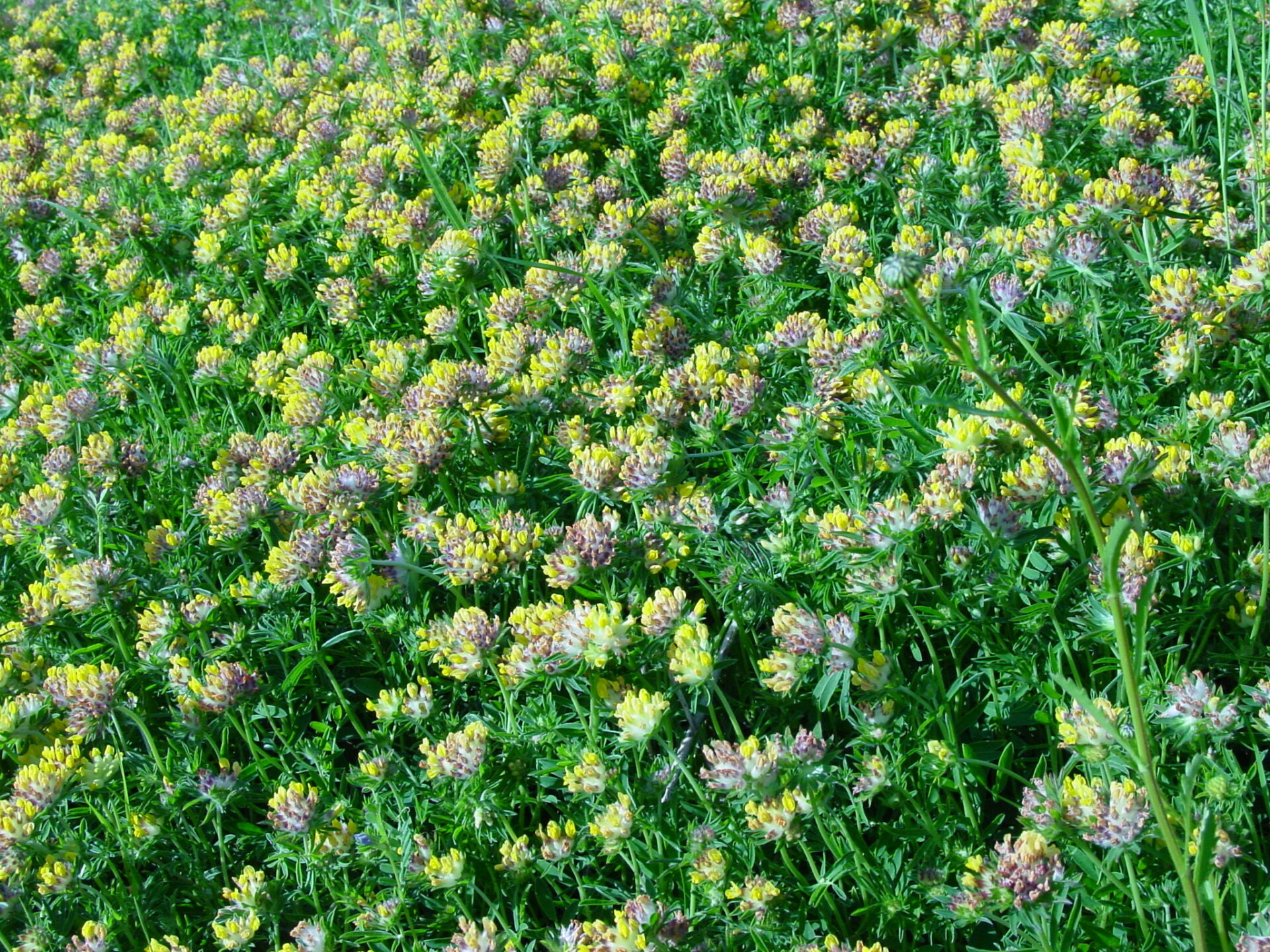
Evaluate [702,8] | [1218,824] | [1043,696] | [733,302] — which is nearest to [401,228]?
[733,302]

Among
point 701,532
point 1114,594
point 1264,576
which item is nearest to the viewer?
point 1114,594

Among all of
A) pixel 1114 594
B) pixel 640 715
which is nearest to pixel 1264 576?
pixel 1114 594

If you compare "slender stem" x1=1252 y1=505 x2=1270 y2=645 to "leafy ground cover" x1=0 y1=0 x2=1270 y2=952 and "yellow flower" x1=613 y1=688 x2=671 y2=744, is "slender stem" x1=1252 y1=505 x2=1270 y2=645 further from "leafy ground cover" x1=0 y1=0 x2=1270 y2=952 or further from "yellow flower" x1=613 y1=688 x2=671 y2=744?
"yellow flower" x1=613 y1=688 x2=671 y2=744

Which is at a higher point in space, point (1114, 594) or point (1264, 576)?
point (1114, 594)

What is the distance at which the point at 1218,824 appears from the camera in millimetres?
1729

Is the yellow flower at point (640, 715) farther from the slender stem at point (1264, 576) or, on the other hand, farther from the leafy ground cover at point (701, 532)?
the slender stem at point (1264, 576)

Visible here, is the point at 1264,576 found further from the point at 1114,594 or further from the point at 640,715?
the point at 640,715

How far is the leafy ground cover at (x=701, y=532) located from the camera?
1990 mm

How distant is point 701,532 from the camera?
2408 mm

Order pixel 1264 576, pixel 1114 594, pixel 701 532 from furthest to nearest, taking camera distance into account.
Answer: pixel 701 532 → pixel 1264 576 → pixel 1114 594

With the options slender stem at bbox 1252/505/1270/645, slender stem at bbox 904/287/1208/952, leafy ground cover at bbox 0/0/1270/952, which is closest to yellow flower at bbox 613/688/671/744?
leafy ground cover at bbox 0/0/1270/952

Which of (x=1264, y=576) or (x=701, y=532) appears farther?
(x=701, y=532)

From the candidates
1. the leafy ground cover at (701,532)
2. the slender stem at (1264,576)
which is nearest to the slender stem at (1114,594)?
the leafy ground cover at (701,532)

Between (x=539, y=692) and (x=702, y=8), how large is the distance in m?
2.84
